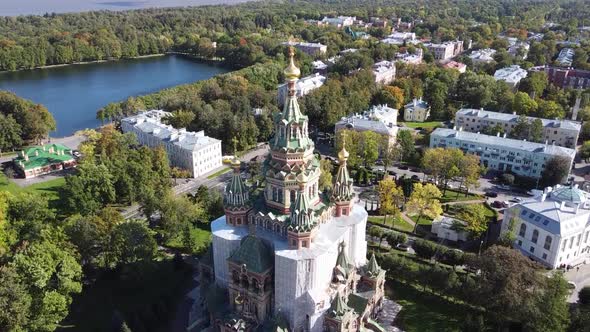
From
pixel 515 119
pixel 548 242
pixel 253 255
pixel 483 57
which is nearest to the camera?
pixel 253 255

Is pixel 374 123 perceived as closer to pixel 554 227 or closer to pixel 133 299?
pixel 554 227

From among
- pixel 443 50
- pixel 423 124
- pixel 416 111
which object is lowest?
pixel 423 124

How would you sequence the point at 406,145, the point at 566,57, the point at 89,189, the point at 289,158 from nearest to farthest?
the point at 289,158 < the point at 89,189 < the point at 406,145 < the point at 566,57

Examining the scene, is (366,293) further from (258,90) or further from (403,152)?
(258,90)

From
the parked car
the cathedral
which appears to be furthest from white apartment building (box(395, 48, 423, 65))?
the cathedral

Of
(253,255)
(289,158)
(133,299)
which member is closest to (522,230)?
(289,158)

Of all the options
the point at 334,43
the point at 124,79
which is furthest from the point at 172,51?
the point at 334,43
